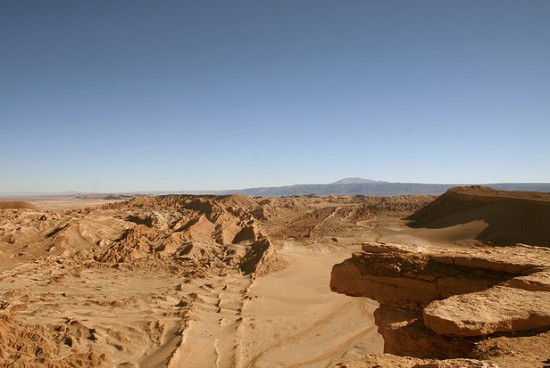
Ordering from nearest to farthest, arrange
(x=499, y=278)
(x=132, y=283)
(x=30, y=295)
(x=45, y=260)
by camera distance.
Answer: (x=499, y=278)
(x=30, y=295)
(x=132, y=283)
(x=45, y=260)

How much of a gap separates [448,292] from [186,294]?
10816 millimetres

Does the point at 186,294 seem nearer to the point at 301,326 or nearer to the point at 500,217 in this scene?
the point at 301,326

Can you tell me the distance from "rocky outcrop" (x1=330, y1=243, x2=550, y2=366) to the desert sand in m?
0.16

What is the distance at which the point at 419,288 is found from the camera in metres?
7.09

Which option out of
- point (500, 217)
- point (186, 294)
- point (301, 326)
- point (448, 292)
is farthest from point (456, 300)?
point (500, 217)

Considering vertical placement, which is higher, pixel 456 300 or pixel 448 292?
pixel 456 300

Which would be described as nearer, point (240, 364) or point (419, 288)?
point (419, 288)

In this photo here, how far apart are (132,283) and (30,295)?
4.38 meters

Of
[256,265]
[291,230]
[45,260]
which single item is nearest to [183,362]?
[256,265]

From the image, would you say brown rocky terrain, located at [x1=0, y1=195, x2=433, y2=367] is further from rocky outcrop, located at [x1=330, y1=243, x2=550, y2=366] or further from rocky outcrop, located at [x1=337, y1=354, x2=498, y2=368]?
rocky outcrop, located at [x1=337, y1=354, x2=498, y2=368]

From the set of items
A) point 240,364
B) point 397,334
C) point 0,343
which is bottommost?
point 240,364

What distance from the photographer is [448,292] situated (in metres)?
6.82

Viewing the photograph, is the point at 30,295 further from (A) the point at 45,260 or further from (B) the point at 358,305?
(B) the point at 358,305

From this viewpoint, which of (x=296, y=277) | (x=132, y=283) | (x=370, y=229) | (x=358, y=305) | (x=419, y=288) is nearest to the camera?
(x=419, y=288)
